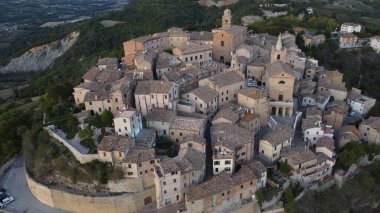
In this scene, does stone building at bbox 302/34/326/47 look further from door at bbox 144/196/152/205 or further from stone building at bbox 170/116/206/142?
door at bbox 144/196/152/205

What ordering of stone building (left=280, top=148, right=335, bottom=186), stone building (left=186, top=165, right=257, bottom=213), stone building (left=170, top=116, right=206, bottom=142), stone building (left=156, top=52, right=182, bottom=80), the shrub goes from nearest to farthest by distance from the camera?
stone building (left=186, top=165, right=257, bottom=213)
stone building (left=280, top=148, right=335, bottom=186)
the shrub
stone building (left=170, top=116, right=206, bottom=142)
stone building (left=156, top=52, right=182, bottom=80)

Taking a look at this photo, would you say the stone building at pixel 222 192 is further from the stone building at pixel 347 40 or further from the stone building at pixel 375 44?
the stone building at pixel 375 44

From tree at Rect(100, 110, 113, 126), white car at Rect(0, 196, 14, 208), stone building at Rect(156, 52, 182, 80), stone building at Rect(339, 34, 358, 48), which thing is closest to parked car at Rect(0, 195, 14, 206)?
white car at Rect(0, 196, 14, 208)

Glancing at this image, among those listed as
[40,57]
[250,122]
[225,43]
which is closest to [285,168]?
[250,122]

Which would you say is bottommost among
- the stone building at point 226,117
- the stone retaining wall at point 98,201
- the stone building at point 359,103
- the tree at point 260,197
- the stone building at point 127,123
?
the stone retaining wall at point 98,201

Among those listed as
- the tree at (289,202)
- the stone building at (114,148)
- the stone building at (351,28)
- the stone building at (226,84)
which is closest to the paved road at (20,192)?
the stone building at (114,148)

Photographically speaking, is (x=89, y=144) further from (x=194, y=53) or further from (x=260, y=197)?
(x=194, y=53)
